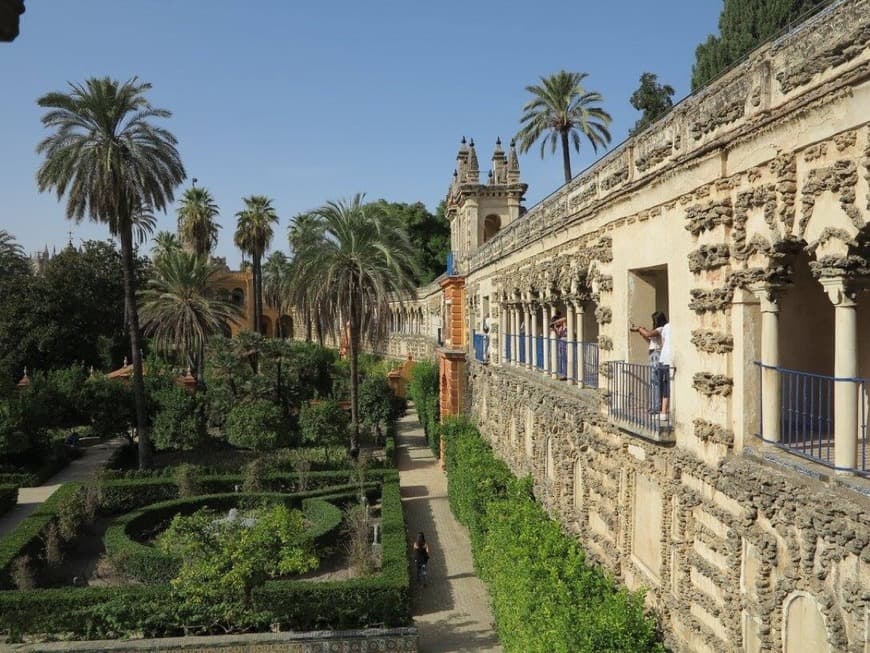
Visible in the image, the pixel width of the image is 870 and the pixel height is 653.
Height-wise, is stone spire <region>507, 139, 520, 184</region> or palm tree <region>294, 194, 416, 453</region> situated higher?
stone spire <region>507, 139, 520, 184</region>

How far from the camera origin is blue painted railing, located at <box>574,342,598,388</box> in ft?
41.2

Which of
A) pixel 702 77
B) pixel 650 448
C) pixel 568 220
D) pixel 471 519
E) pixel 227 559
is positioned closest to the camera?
pixel 650 448

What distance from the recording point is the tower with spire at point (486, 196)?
28094 millimetres

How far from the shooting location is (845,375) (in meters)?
5.56

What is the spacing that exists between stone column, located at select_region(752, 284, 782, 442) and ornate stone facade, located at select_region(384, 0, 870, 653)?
0.02 metres

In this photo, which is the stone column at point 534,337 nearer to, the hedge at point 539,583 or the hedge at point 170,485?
the hedge at point 539,583

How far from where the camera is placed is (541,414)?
15.0 meters

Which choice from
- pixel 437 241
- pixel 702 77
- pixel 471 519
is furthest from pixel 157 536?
pixel 437 241

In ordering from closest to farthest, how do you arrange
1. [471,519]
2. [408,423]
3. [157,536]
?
[471,519] → [157,536] → [408,423]

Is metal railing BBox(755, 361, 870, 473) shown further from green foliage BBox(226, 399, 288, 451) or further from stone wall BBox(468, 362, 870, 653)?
green foliage BBox(226, 399, 288, 451)

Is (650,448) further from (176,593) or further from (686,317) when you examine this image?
(176,593)

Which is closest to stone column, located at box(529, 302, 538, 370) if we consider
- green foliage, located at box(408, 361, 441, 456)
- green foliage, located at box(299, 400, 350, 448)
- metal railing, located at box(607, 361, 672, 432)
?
metal railing, located at box(607, 361, 672, 432)

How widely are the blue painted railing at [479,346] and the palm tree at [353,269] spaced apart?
312cm

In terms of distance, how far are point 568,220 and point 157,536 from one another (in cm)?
1583
